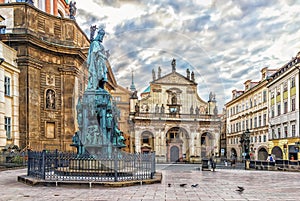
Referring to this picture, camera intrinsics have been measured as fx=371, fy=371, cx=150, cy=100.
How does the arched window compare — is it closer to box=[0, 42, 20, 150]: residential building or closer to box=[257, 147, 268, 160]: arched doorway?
box=[0, 42, 20, 150]: residential building

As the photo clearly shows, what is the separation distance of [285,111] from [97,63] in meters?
35.5

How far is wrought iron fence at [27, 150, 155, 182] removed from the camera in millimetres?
14578

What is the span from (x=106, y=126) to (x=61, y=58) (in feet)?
71.2

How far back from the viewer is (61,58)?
36.4 metres

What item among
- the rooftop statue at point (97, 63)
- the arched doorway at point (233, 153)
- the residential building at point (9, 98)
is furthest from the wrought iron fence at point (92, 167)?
the arched doorway at point (233, 153)

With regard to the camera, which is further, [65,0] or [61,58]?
[65,0]

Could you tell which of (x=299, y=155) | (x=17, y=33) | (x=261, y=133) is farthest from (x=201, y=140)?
(x=17, y=33)

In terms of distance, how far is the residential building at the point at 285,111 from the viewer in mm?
42528

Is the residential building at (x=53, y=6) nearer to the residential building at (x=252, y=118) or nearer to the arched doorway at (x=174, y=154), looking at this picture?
the residential building at (x=252, y=118)

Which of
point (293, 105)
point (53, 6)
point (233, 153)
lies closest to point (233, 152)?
point (233, 153)

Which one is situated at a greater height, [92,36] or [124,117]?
[92,36]

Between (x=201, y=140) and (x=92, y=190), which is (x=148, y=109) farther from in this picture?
(x=92, y=190)

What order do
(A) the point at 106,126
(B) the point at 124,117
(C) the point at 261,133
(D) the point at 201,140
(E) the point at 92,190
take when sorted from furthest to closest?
1. (D) the point at 201,140
2. (C) the point at 261,133
3. (B) the point at 124,117
4. (A) the point at 106,126
5. (E) the point at 92,190

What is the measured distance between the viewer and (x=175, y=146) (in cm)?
7181
